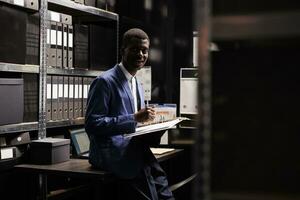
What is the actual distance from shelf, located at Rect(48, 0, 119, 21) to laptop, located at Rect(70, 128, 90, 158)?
0.80m

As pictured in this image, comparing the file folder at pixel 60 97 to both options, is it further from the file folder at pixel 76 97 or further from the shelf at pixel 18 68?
the shelf at pixel 18 68

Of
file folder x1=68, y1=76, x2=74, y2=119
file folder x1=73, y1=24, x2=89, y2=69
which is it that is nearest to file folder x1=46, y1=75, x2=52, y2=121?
file folder x1=68, y1=76, x2=74, y2=119

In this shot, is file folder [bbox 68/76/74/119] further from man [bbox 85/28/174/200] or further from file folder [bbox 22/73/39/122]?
man [bbox 85/28/174/200]

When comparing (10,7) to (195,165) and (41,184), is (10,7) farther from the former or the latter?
(195,165)

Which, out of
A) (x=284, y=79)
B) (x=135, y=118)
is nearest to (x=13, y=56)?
(x=135, y=118)

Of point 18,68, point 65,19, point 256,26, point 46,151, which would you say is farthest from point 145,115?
point 256,26

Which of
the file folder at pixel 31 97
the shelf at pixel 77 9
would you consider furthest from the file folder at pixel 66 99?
the shelf at pixel 77 9

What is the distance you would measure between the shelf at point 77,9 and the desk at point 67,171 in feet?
3.13

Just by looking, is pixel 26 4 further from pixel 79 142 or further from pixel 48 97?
pixel 79 142

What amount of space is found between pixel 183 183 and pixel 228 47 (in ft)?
9.12

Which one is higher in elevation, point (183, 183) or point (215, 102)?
point (215, 102)

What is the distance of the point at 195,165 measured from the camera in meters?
0.81

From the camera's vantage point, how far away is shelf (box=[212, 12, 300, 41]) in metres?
0.74

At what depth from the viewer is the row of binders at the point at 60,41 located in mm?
2766
